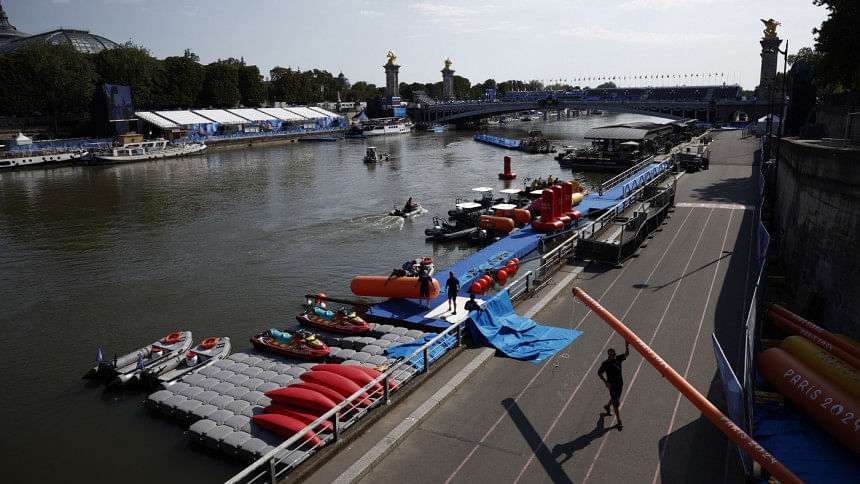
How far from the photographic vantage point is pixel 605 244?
84.7ft

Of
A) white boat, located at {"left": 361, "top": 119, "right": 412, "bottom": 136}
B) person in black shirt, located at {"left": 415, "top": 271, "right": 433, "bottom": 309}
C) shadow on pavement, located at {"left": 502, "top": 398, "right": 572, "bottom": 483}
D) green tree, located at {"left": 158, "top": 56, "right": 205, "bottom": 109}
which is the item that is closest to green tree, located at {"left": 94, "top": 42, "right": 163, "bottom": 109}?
green tree, located at {"left": 158, "top": 56, "right": 205, "bottom": 109}

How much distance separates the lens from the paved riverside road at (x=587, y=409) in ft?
37.9

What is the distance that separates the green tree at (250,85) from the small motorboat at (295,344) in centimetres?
13121

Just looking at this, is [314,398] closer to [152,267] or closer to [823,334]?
[823,334]

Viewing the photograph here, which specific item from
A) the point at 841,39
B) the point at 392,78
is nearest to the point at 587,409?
the point at 841,39

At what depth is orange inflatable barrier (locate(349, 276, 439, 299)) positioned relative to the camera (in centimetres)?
2312

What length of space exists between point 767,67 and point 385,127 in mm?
82456

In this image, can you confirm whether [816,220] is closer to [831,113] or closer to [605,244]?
[605,244]

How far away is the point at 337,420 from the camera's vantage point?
40.5 ft

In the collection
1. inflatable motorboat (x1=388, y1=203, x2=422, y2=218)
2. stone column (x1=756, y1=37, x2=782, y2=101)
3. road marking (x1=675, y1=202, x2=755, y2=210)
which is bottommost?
inflatable motorboat (x1=388, y1=203, x2=422, y2=218)

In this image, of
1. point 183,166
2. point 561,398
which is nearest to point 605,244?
point 561,398

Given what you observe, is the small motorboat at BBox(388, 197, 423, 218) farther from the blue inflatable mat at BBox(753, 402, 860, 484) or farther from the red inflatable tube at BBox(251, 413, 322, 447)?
the blue inflatable mat at BBox(753, 402, 860, 484)

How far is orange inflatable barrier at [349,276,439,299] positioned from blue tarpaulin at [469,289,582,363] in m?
4.70

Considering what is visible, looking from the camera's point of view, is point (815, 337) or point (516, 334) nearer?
point (815, 337)
